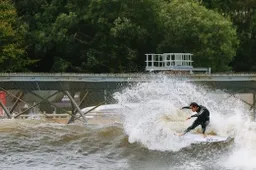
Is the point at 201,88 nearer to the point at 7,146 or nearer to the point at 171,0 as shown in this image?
the point at 7,146

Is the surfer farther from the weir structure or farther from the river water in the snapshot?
the weir structure

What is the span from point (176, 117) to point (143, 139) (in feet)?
6.57

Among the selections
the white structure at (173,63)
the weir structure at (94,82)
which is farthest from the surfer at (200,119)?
the white structure at (173,63)

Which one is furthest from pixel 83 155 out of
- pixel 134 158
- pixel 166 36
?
pixel 166 36

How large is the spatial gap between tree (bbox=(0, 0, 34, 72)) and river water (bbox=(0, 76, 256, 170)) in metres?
25.6

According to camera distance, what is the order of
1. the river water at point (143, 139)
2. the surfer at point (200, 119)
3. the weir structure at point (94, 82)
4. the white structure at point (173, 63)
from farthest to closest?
1. the white structure at point (173, 63)
2. the weir structure at point (94, 82)
3. the surfer at point (200, 119)
4. the river water at point (143, 139)

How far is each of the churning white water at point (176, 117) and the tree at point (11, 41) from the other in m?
28.2

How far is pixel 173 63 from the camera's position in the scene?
171ft

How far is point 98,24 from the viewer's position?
56.2 m

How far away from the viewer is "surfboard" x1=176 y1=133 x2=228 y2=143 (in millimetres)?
22609

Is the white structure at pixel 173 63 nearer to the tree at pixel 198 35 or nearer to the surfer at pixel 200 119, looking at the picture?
the tree at pixel 198 35

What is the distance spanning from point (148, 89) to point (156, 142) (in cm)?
405

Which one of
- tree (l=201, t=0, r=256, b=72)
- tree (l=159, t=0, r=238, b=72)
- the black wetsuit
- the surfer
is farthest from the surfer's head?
tree (l=201, t=0, r=256, b=72)

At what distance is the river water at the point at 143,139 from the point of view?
21.4 metres
